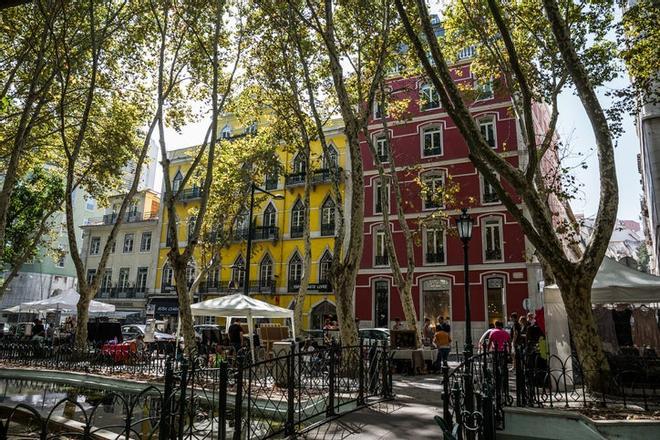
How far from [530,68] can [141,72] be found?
13395 mm

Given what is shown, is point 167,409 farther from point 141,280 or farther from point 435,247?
point 141,280

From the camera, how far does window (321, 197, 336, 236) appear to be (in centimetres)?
2944

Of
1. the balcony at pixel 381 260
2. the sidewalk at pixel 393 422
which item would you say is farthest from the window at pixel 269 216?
the sidewalk at pixel 393 422

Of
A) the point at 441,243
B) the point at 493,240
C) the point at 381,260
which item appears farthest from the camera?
the point at 381,260

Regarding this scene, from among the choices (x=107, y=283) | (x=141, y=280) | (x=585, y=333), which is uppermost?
(x=141, y=280)

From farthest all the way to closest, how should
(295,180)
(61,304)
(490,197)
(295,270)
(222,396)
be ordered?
(295,180) → (295,270) → (490,197) → (61,304) → (222,396)

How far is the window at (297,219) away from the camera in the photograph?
1201 inches

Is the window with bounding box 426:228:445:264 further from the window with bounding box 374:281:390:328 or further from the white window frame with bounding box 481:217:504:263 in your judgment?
the window with bounding box 374:281:390:328

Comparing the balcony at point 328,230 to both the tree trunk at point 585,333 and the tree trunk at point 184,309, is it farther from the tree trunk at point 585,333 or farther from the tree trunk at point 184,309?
the tree trunk at point 585,333

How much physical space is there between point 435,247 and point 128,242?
1011 inches

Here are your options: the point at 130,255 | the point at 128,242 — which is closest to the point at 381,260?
the point at 130,255

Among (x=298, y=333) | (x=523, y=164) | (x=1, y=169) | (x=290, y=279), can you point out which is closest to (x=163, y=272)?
(x=290, y=279)

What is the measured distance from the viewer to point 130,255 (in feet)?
Answer: 123

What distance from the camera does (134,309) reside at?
35.6m
